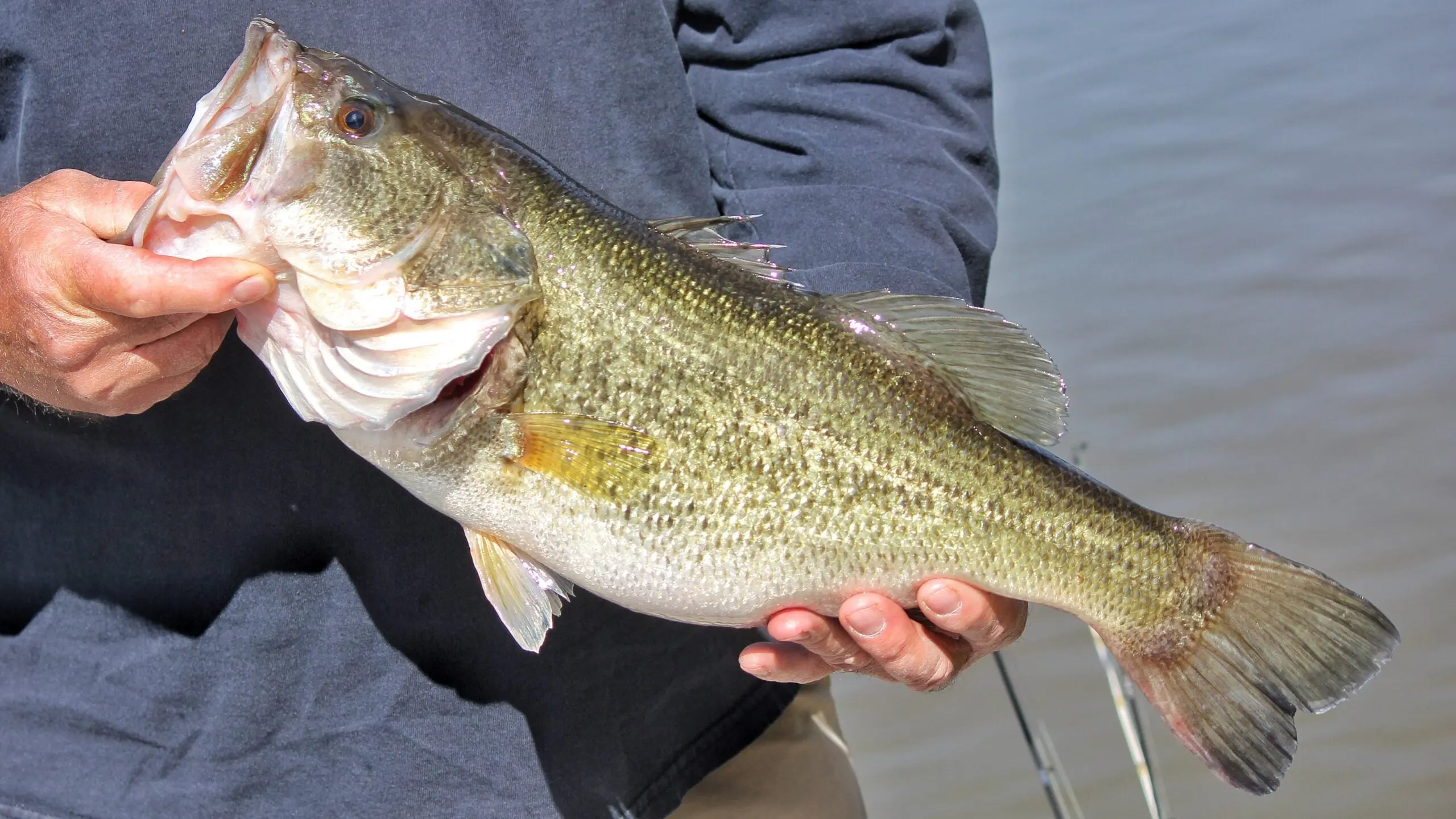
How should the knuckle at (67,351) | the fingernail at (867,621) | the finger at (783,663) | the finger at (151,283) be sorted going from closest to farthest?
1. the finger at (151,283)
2. the knuckle at (67,351)
3. the fingernail at (867,621)
4. the finger at (783,663)

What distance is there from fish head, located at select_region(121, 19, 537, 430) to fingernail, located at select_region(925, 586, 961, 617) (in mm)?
Result: 784

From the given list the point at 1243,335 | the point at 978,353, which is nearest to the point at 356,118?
the point at 978,353

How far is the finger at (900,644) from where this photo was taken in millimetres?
1811

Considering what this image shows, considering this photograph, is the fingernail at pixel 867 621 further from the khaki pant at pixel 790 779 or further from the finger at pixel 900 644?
the khaki pant at pixel 790 779

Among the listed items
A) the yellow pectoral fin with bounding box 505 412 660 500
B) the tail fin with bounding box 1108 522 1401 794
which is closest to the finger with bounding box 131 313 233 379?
the yellow pectoral fin with bounding box 505 412 660 500

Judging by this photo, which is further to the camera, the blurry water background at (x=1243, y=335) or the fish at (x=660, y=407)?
the blurry water background at (x=1243, y=335)

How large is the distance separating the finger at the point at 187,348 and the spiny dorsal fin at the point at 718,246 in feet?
2.25

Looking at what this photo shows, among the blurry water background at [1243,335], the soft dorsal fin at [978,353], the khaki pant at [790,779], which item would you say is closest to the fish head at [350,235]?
the soft dorsal fin at [978,353]

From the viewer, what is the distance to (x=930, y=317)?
1911 mm

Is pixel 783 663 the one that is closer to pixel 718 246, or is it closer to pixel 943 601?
pixel 943 601

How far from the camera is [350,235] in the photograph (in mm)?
1690

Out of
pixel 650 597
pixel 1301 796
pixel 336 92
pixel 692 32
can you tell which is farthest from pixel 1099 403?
pixel 336 92

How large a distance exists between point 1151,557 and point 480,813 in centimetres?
125

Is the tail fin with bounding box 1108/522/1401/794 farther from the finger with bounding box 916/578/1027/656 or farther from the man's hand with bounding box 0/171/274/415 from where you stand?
the man's hand with bounding box 0/171/274/415
